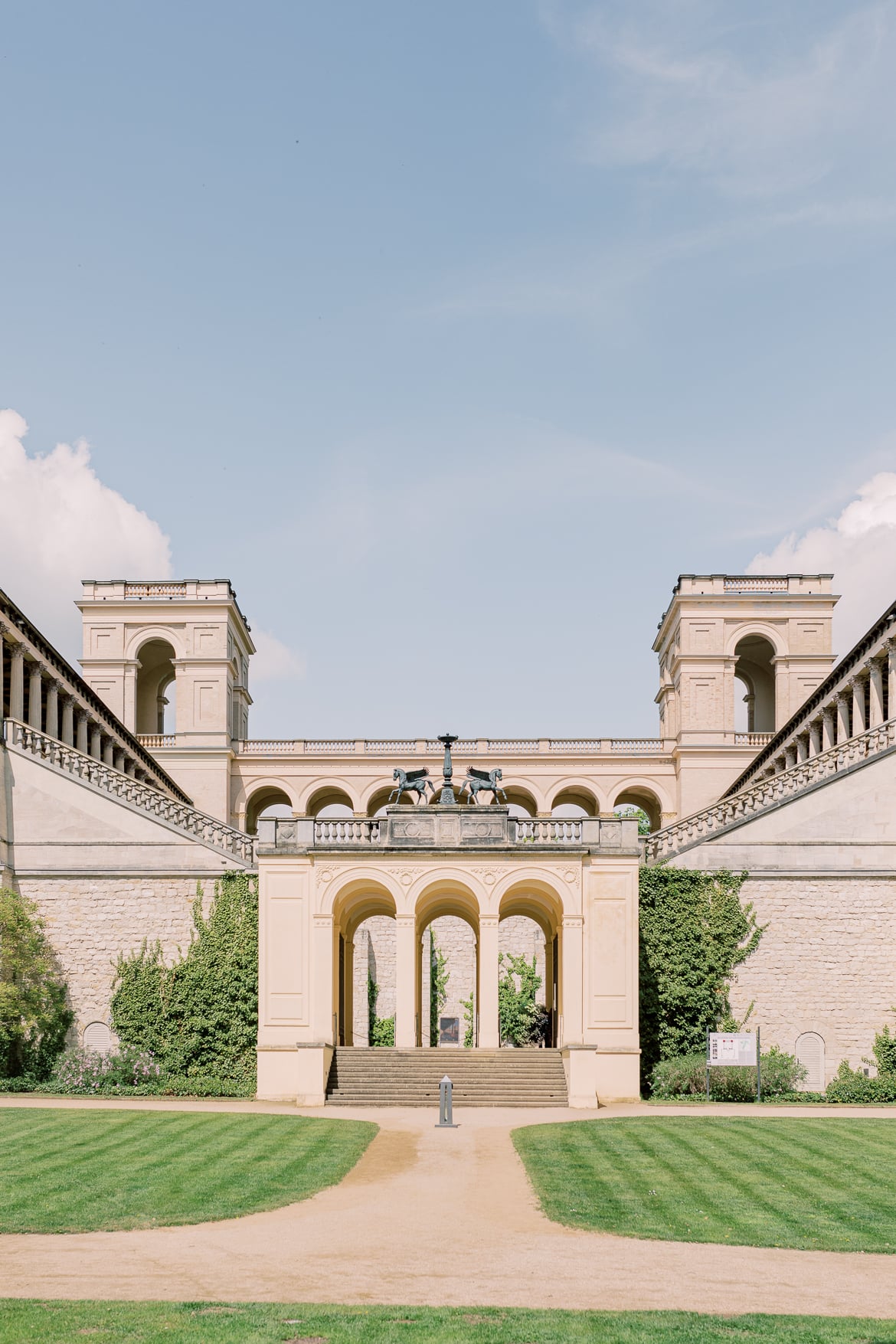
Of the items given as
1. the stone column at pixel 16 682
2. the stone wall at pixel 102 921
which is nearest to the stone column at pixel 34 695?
the stone column at pixel 16 682

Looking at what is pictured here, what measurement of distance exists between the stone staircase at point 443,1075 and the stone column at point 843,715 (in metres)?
21.3

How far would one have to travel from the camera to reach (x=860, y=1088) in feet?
111

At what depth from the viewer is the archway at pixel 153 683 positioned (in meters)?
70.6

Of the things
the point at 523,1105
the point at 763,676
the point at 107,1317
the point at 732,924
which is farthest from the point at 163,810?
the point at 763,676

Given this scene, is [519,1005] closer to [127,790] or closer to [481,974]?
[481,974]

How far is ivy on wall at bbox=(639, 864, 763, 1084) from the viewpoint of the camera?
35344 mm

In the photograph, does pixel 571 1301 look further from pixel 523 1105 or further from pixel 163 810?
pixel 163 810

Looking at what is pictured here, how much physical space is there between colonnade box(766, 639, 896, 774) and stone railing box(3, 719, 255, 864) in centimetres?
1718

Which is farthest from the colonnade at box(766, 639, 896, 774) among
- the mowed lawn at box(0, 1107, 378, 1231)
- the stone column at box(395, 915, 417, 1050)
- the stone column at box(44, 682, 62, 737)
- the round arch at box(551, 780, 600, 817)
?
the stone column at box(44, 682, 62, 737)

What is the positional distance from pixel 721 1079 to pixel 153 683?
47.4 m

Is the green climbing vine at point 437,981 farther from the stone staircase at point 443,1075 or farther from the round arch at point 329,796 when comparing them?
the stone staircase at point 443,1075

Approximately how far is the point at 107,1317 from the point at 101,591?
57904 millimetres

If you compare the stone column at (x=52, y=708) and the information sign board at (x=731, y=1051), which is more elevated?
the stone column at (x=52, y=708)

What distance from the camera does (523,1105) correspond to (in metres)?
31.6
